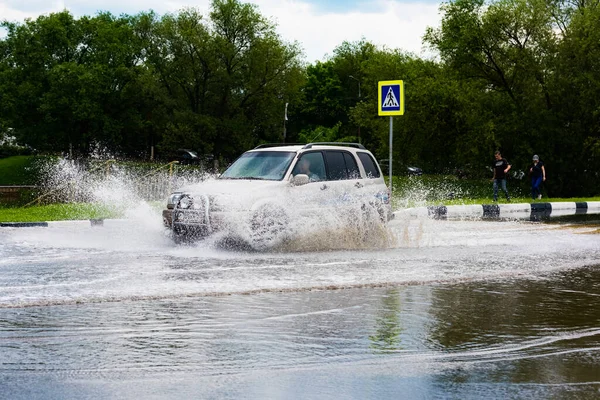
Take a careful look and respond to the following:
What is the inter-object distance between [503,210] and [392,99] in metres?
5.88

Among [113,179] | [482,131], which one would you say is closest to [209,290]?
[113,179]

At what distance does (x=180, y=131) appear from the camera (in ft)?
234

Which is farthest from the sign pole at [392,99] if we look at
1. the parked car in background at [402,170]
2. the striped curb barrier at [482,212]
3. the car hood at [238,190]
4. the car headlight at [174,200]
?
the parked car in background at [402,170]

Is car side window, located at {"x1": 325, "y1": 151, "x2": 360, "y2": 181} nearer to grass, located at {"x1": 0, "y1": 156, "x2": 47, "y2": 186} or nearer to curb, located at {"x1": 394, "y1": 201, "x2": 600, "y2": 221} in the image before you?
curb, located at {"x1": 394, "y1": 201, "x2": 600, "y2": 221}

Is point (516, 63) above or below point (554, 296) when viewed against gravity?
above

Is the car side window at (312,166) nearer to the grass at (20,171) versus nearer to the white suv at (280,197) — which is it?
the white suv at (280,197)

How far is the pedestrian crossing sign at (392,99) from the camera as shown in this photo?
22.1 metres

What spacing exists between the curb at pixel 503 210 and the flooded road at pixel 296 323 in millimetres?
10291

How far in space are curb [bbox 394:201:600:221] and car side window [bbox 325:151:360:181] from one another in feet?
23.1

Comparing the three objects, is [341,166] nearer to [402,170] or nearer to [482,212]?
[482,212]

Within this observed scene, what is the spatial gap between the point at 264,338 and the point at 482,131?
1459 inches

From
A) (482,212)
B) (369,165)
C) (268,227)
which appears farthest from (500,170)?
(268,227)

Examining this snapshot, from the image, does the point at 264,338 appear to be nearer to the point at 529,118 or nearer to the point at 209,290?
the point at 209,290

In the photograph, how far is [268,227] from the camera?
12.9m
